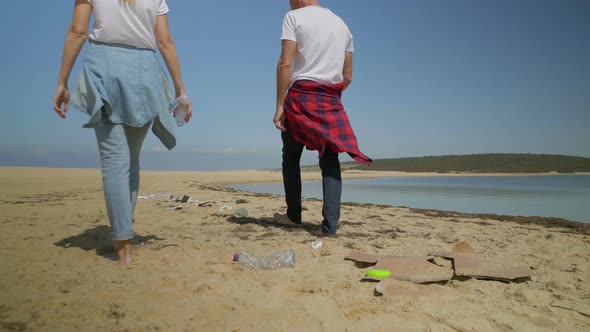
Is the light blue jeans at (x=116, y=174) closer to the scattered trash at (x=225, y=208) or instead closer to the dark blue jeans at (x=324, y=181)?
the dark blue jeans at (x=324, y=181)

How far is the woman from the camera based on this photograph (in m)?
2.17

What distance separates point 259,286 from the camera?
188 cm

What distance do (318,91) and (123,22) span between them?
162 centimetres

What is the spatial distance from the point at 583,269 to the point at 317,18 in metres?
2.75

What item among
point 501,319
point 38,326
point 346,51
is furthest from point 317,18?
point 38,326

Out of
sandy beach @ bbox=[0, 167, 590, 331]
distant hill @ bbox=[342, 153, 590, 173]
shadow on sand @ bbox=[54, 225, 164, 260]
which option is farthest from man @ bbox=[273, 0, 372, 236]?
distant hill @ bbox=[342, 153, 590, 173]

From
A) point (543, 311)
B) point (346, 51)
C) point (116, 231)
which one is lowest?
point (543, 311)

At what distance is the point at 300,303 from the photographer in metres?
1.67

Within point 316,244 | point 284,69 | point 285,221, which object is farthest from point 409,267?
point 284,69

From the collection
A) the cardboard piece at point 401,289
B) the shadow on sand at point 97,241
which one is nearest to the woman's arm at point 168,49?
the shadow on sand at point 97,241

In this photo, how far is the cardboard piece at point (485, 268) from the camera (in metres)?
2.04

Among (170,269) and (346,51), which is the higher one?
(346,51)

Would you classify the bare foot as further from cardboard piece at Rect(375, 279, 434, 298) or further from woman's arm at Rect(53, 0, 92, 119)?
woman's arm at Rect(53, 0, 92, 119)

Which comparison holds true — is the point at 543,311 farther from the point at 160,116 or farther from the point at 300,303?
the point at 160,116
